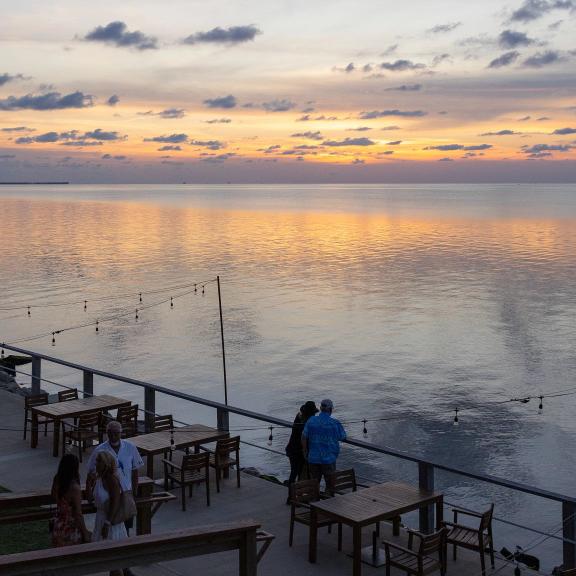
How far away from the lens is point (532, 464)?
28500mm

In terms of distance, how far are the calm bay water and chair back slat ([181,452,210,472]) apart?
12.2 m

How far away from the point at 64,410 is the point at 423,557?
25.6ft

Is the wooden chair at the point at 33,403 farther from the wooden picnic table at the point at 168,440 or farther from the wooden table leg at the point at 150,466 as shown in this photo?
the wooden table leg at the point at 150,466

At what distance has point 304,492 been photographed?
399 inches

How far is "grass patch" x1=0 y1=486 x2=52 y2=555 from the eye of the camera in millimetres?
9602

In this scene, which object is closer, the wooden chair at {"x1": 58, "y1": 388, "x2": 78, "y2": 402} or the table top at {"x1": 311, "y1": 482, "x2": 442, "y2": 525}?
the table top at {"x1": 311, "y1": 482, "x2": 442, "y2": 525}

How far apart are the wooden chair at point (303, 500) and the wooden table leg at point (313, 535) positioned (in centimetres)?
13

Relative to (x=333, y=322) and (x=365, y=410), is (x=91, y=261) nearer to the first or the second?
(x=333, y=322)

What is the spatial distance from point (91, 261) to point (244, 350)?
52.8 m

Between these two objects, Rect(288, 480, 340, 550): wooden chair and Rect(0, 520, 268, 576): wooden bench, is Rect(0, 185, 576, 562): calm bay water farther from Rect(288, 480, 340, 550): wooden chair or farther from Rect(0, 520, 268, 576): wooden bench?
Rect(0, 520, 268, 576): wooden bench

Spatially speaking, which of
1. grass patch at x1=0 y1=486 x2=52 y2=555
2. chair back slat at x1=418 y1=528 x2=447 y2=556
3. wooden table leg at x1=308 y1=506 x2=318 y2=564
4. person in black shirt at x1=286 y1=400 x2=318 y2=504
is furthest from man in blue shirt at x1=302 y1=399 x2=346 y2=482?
grass patch at x1=0 y1=486 x2=52 y2=555

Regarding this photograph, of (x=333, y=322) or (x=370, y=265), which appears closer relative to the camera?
(x=333, y=322)

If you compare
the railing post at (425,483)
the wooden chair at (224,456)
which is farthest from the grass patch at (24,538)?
the railing post at (425,483)

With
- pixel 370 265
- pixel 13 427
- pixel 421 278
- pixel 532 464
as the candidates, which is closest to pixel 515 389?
pixel 532 464
